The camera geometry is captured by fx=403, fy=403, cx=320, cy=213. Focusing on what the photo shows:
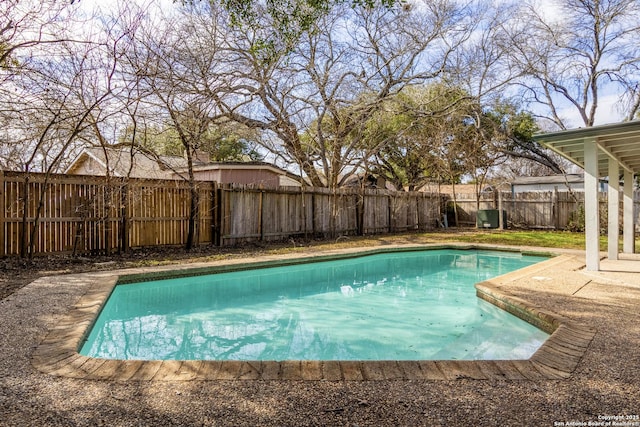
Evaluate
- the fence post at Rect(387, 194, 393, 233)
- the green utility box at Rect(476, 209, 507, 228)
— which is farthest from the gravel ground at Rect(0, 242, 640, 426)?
the green utility box at Rect(476, 209, 507, 228)

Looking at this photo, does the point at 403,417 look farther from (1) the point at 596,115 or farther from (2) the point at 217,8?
(1) the point at 596,115

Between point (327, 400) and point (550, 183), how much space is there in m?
19.3

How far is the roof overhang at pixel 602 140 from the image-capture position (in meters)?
5.29

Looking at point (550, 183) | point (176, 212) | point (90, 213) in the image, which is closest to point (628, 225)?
point (176, 212)

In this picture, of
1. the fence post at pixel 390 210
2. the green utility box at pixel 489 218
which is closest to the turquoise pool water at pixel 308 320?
the fence post at pixel 390 210

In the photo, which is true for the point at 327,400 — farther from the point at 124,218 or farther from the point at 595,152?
the point at 124,218

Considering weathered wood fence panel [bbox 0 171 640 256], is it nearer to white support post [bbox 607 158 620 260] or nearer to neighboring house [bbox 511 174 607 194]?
neighboring house [bbox 511 174 607 194]

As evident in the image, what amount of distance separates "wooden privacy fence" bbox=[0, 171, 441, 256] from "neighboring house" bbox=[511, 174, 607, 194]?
10376mm

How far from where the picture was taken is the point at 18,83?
639cm

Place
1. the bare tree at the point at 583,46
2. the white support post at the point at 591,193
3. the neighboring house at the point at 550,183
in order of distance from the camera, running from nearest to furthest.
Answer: the white support post at the point at 591,193 → the bare tree at the point at 583,46 → the neighboring house at the point at 550,183

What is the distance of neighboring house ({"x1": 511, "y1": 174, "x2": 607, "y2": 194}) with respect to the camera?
17.1 metres

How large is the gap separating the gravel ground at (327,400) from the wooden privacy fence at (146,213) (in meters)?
5.09

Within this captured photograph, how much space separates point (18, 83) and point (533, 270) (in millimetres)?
8764

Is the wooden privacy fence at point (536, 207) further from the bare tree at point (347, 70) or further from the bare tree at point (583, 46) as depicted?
the bare tree at point (347, 70)
